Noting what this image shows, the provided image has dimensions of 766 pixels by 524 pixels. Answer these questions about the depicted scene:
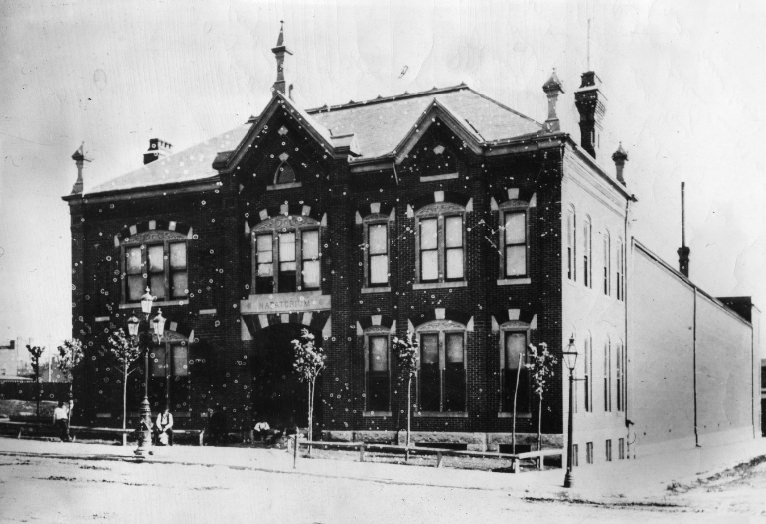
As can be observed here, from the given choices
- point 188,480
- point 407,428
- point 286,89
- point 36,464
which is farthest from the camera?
point 286,89

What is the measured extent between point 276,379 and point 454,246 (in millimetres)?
→ 6640

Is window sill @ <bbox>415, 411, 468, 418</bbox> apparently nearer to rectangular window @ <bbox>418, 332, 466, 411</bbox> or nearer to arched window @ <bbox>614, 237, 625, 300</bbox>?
rectangular window @ <bbox>418, 332, 466, 411</bbox>

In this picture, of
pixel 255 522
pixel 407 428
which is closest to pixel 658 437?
pixel 407 428

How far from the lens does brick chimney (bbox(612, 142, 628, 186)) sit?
1880cm

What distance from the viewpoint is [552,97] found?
20.2 metres

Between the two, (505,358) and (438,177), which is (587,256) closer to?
(505,358)

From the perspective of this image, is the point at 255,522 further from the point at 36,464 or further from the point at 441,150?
the point at 441,150

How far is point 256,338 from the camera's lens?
2545 centimetres

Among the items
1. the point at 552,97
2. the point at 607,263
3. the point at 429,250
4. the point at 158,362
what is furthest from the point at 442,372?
the point at 158,362

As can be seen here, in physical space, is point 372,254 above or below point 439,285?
above

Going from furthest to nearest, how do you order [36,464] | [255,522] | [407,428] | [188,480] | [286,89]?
[286,89], [407,428], [36,464], [188,480], [255,522]

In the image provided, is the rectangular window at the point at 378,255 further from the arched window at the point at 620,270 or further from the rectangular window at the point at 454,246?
the arched window at the point at 620,270

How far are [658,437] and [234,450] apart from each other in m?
11.4

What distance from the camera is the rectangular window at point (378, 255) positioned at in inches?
945
